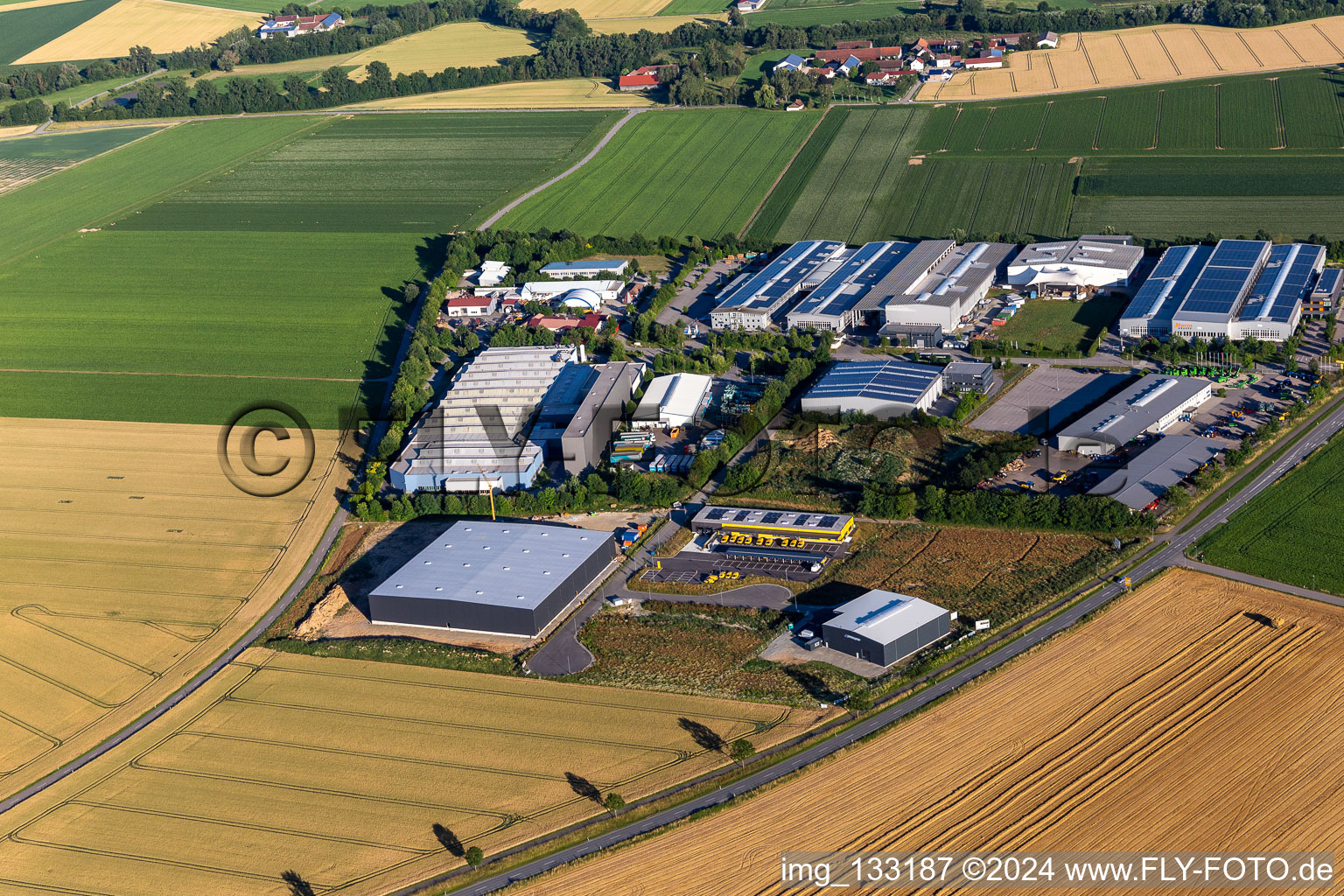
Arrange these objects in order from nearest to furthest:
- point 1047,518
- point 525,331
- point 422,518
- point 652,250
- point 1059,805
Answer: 1. point 1059,805
2. point 1047,518
3. point 422,518
4. point 525,331
5. point 652,250

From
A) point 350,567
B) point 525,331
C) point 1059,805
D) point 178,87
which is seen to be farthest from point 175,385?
→ point 178,87

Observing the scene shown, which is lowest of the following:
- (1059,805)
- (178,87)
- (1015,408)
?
(1059,805)

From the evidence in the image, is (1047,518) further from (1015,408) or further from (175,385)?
(175,385)

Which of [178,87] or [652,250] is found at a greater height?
[178,87]

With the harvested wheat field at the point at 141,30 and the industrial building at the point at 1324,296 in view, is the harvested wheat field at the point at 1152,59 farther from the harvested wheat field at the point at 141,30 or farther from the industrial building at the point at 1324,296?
the harvested wheat field at the point at 141,30

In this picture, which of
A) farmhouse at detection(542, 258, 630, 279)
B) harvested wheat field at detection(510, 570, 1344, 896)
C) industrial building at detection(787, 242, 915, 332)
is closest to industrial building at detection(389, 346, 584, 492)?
farmhouse at detection(542, 258, 630, 279)

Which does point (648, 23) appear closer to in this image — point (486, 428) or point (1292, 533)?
point (486, 428)
